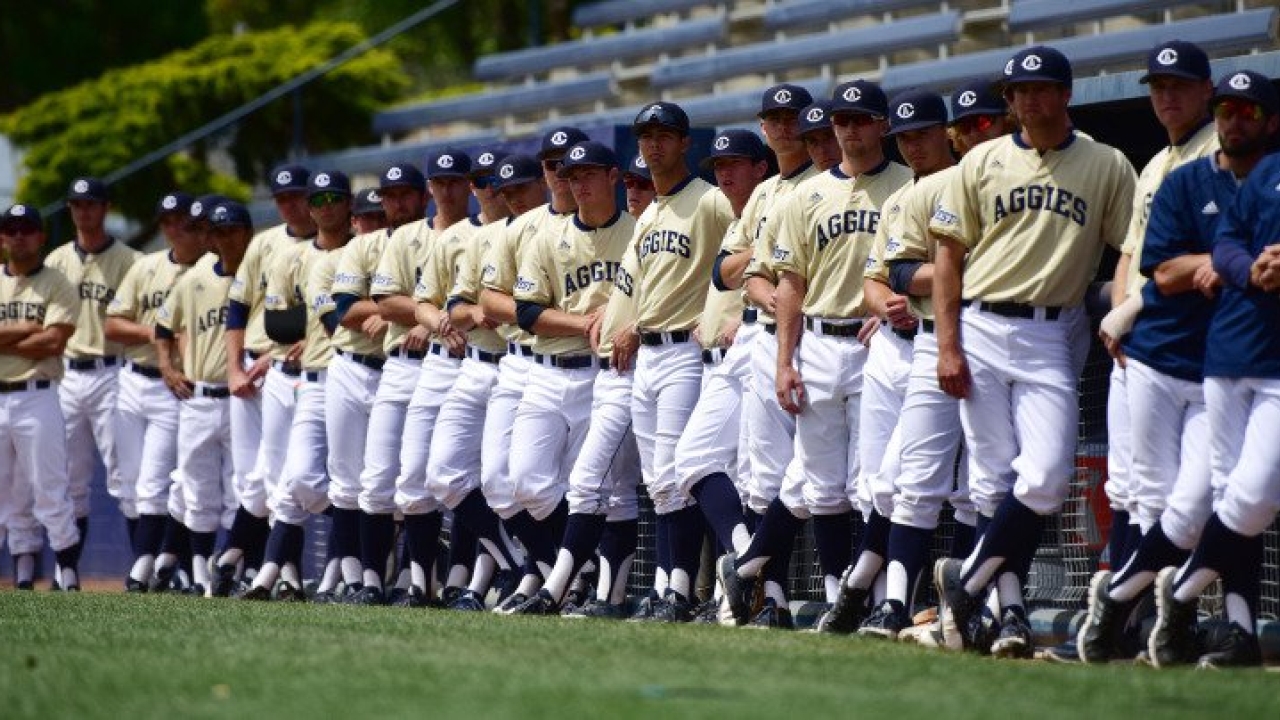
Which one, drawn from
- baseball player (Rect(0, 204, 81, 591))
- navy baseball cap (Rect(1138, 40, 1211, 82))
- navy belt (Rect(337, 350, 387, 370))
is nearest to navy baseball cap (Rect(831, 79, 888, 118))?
navy baseball cap (Rect(1138, 40, 1211, 82))

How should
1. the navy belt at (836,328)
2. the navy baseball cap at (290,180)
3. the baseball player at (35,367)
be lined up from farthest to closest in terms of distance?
the baseball player at (35,367) → the navy baseball cap at (290,180) → the navy belt at (836,328)

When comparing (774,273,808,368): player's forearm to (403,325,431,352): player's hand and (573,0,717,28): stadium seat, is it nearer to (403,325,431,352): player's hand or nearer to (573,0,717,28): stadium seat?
(403,325,431,352): player's hand

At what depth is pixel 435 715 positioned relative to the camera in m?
5.37

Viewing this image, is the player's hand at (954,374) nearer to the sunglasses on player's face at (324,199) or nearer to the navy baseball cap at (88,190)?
Result: the sunglasses on player's face at (324,199)

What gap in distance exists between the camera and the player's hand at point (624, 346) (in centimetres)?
959

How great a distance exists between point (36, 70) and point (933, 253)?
71.9ft

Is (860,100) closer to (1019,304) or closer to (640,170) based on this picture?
(1019,304)

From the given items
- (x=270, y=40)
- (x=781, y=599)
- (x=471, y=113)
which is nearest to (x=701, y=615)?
(x=781, y=599)

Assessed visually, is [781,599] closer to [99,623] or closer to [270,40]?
Result: [99,623]

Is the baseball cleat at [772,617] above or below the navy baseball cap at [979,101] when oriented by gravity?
below

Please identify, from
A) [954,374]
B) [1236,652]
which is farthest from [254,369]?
[1236,652]

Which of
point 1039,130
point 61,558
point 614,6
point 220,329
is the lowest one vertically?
point 61,558

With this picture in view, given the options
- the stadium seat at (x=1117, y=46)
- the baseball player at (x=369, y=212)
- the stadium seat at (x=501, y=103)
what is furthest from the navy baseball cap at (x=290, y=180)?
the stadium seat at (x=501, y=103)

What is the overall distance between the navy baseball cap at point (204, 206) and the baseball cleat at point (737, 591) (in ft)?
17.4
